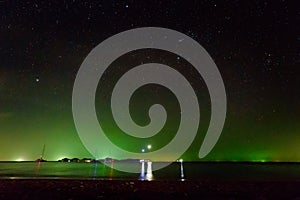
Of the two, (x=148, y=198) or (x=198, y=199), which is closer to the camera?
(x=198, y=199)

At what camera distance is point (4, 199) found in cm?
2834

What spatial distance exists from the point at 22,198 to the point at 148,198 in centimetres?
1290

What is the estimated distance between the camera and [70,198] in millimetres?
31516

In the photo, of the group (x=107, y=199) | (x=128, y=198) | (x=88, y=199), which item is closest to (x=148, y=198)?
(x=128, y=198)

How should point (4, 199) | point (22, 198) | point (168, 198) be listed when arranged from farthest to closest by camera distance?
point (168, 198), point (22, 198), point (4, 199)

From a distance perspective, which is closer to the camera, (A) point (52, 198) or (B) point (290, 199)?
(B) point (290, 199)

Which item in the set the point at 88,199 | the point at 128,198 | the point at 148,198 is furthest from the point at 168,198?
the point at 88,199

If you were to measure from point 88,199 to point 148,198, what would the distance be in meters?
6.31

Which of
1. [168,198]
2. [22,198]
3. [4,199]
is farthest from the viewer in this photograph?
[168,198]

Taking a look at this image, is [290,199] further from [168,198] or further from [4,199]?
[4,199]

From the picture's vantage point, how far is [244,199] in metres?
31.4

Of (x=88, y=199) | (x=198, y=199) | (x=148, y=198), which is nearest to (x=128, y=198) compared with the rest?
(x=148, y=198)

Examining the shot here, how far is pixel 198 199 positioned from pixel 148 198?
5.45 m

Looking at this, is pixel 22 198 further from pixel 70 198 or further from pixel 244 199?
pixel 244 199
